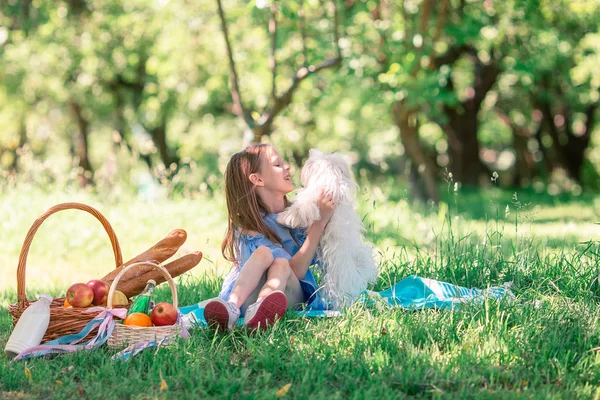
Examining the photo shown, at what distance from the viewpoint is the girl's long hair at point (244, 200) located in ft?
14.1

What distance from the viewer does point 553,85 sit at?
19.2 m

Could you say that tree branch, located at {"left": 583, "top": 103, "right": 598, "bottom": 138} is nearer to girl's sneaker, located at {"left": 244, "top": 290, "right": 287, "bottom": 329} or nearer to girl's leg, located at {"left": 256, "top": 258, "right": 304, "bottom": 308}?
girl's leg, located at {"left": 256, "top": 258, "right": 304, "bottom": 308}


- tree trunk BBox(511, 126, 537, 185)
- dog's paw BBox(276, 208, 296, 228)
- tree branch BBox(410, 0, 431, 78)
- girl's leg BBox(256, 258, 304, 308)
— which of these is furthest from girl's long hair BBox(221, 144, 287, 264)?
tree trunk BBox(511, 126, 537, 185)

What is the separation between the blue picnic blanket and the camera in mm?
3971

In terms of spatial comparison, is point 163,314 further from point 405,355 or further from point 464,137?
point 464,137

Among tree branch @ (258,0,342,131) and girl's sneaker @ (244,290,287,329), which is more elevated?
tree branch @ (258,0,342,131)

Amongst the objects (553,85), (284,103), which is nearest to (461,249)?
(284,103)

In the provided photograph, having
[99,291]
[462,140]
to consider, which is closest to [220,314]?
[99,291]

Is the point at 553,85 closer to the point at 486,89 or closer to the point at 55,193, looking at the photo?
the point at 486,89

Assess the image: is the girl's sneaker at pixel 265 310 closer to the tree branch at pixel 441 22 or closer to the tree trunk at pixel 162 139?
the tree branch at pixel 441 22

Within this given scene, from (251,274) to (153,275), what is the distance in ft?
2.39

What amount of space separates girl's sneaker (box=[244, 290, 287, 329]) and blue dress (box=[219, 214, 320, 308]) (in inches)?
18.5

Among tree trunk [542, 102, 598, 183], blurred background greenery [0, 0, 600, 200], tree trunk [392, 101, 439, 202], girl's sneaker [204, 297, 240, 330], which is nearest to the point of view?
girl's sneaker [204, 297, 240, 330]

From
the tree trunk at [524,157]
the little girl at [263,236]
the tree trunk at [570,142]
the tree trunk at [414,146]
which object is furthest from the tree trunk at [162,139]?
the little girl at [263,236]
